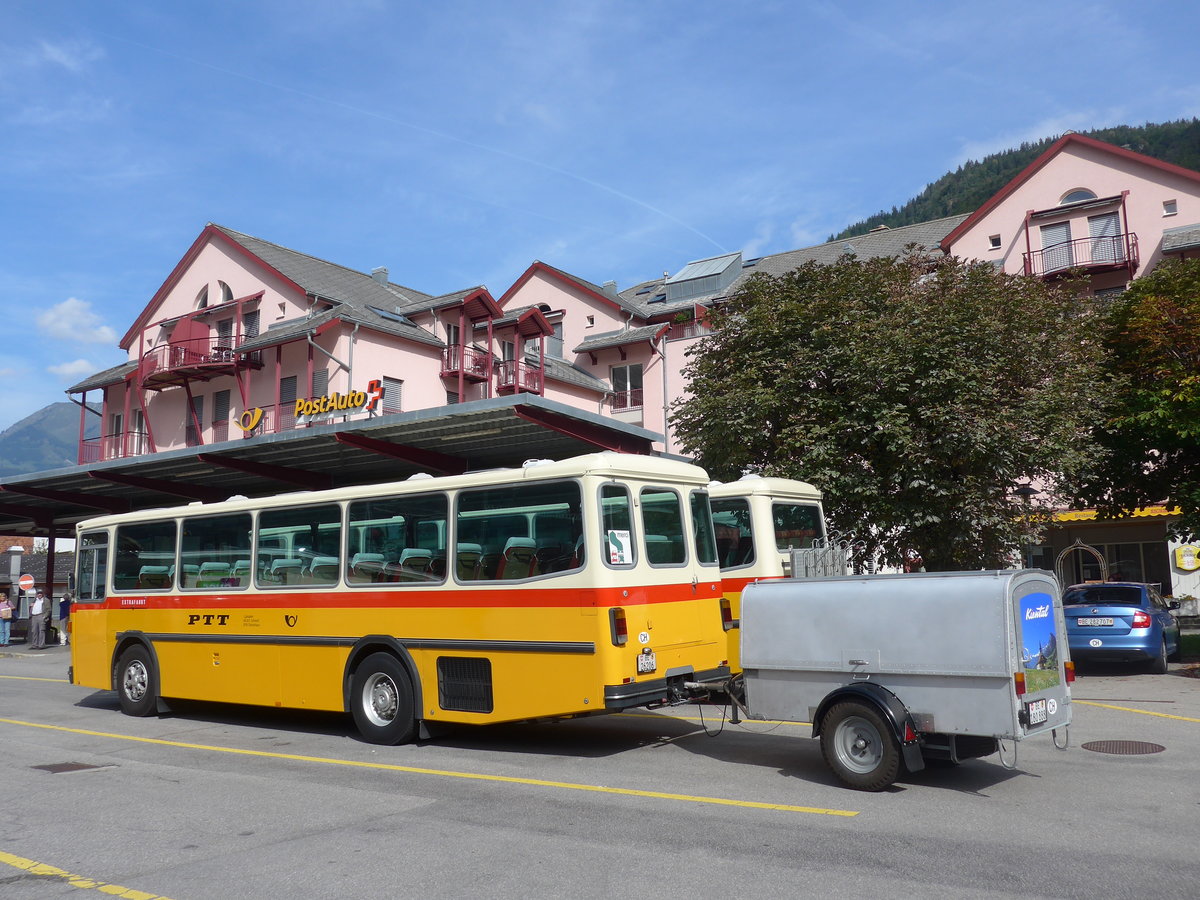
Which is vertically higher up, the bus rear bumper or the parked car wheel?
the bus rear bumper

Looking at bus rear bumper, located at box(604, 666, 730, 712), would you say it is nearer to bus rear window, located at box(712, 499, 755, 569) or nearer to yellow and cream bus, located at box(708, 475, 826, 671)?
yellow and cream bus, located at box(708, 475, 826, 671)

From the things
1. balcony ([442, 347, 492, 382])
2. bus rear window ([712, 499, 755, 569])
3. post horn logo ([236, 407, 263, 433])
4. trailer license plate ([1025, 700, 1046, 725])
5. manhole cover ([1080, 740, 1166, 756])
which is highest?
balcony ([442, 347, 492, 382])

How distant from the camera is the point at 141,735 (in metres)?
12.4

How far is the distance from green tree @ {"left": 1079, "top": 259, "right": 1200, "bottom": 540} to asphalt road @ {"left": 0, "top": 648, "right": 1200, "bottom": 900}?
25.6 feet

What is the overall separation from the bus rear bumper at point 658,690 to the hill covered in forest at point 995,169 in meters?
112

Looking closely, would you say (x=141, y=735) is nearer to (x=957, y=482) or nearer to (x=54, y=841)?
(x=54, y=841)

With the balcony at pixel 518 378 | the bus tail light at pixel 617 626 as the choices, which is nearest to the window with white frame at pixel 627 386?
the balcony at pixel 518 378

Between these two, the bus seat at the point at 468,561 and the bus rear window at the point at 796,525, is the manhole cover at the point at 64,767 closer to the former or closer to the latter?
the bus seat at the point at 468,561

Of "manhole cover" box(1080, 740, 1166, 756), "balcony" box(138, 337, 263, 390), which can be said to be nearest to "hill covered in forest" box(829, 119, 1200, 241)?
"balcony" box(138, 337, 263, 390)

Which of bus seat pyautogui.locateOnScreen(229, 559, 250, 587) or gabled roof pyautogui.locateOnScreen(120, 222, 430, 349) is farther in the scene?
gabled roof pyautogui.locateOnScreen(120, 222, 430, 349)

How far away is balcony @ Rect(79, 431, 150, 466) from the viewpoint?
4094 cm

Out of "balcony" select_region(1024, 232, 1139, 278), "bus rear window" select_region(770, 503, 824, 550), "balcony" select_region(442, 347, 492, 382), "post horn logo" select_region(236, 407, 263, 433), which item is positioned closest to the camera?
"bus rear window" select_region(770, 503, 824, 550)

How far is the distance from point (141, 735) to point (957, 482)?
42.2 ft

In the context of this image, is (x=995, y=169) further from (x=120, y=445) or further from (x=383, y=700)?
(x=383, y=700)
